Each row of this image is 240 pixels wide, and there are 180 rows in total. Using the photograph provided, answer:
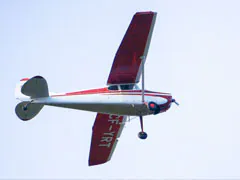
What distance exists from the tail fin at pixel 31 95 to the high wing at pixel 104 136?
142 inches

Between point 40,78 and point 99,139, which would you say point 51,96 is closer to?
point 40,78

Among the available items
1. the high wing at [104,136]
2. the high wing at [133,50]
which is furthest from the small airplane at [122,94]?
the high wing at [104,136]

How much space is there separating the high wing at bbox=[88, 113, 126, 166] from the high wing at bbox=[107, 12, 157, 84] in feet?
9.44

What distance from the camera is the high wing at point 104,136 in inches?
1131

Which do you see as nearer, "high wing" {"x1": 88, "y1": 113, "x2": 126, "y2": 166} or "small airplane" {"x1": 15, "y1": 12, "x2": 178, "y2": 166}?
"small airplane" {"x1": 15, "y1": 12, "x2": 178, "y2": 166}

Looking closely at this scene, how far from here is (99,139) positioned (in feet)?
96.6

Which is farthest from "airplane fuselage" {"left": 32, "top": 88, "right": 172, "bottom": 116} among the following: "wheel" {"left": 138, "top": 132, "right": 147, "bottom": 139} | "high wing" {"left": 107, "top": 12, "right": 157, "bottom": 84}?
"wheel" {"left": 138, "top": 132, "right": 147, "bottom": 139}

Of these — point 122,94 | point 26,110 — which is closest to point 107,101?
point 122,94

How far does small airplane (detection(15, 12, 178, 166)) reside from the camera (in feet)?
81.7

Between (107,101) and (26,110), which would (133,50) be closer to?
(107,101)

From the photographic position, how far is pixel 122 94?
86.2ft

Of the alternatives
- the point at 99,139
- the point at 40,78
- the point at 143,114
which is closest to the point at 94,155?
the point at 99,139

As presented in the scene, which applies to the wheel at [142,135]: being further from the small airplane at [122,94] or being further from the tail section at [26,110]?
the tail section at [26,110]

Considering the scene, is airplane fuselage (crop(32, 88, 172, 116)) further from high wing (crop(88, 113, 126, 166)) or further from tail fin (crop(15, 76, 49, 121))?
high wing (crop(88, 113, 126, 166))
